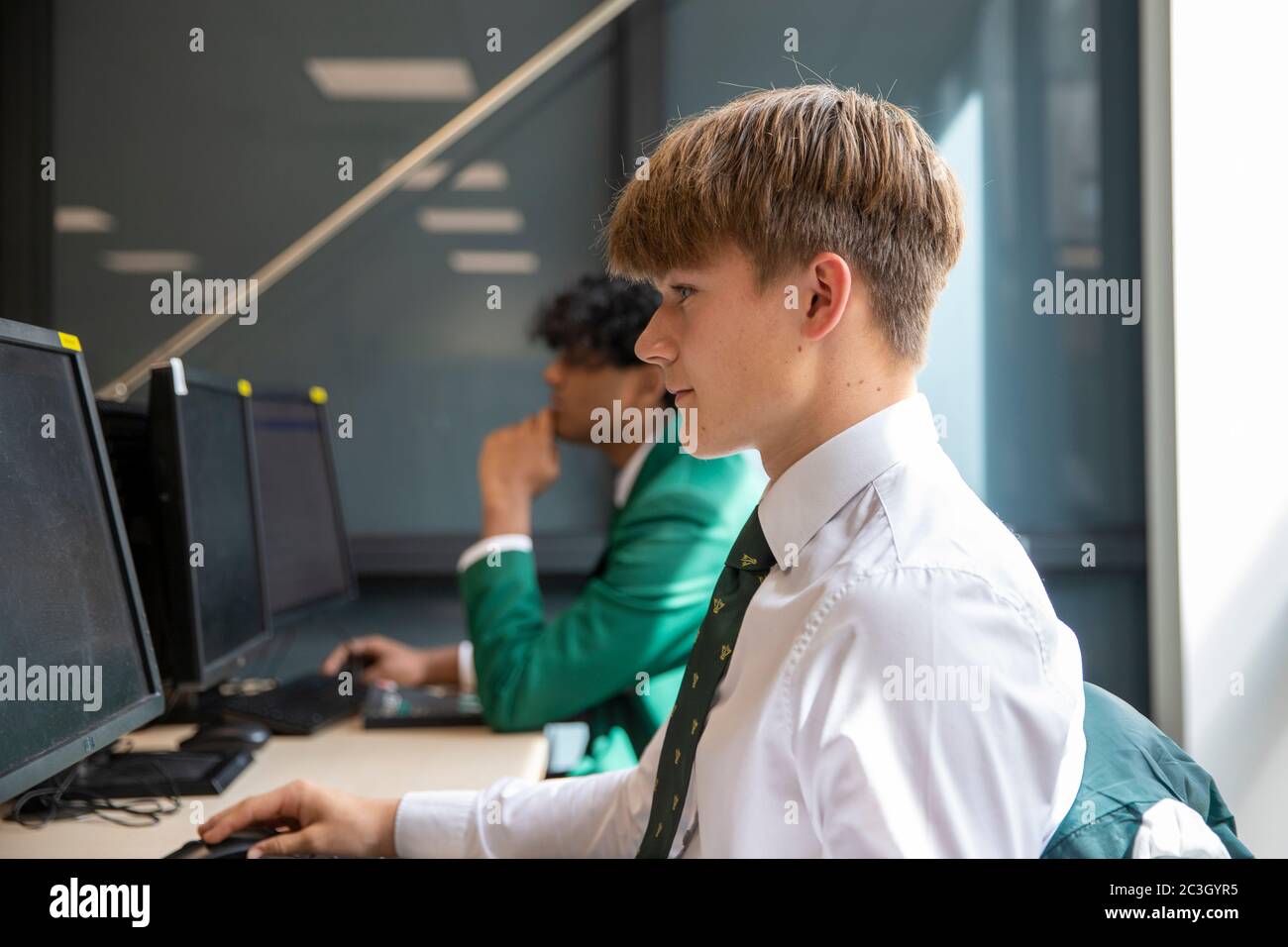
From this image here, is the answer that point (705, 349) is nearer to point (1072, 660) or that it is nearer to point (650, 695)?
point (1072, 660)

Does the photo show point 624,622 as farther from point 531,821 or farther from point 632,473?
point 531,821

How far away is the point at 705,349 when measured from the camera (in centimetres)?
69

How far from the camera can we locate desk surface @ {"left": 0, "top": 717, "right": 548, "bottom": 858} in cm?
84

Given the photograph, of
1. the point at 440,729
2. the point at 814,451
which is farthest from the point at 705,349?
the point at 440,729

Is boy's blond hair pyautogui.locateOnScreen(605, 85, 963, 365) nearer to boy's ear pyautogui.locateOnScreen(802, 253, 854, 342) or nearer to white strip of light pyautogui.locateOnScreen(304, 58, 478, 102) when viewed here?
boy's ear pyautogui.locateOnScreen(802, 253, 854, 342)

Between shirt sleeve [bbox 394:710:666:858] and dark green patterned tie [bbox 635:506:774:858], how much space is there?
0.07 meters

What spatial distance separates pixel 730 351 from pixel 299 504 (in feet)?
3.51

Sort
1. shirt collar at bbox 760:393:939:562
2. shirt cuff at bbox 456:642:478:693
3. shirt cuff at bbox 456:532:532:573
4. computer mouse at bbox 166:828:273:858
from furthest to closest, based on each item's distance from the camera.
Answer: shirt cuff at bbox 456:642:478:693
shirt cuff at bbox 456:532:532:573
computer mouse at bbox 166:828:273:858
shirt collar at bbox 760:393:939:562

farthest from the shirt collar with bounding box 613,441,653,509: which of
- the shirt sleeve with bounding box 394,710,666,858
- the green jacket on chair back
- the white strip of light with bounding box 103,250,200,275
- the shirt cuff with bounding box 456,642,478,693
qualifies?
the white strip of light with bounding box 103,250,200,275

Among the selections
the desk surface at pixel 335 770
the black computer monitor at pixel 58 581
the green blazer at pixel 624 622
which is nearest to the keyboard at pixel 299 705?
the desk surface at pixel 335 770

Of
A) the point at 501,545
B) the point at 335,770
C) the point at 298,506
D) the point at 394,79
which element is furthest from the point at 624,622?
the point at 394,79

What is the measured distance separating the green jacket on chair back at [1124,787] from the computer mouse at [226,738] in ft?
3.14
